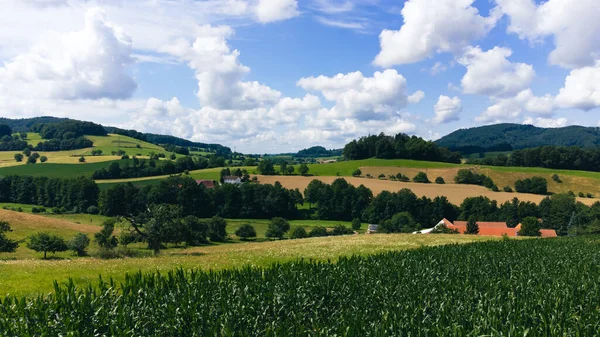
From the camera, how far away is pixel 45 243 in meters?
62.6

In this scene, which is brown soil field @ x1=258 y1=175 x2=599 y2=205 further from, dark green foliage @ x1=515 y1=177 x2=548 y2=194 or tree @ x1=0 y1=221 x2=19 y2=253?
tree @ x1=0 y1=221 x2=19 y2=253

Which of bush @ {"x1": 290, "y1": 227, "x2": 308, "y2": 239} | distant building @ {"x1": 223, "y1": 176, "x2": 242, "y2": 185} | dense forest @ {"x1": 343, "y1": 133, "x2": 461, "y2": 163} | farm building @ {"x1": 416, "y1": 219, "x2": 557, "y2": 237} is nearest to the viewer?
farm building @ {"x1": 416, "y1": 219, "x2": 557, "y2": 237}

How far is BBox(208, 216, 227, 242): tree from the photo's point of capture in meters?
90.5

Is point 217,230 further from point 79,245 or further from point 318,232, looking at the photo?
point 79,245

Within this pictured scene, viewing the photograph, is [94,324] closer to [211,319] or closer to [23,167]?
[211,319]

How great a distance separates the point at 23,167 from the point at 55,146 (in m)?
45.1

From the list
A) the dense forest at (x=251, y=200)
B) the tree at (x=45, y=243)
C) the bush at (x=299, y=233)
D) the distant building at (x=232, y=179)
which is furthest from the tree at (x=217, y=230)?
the distant building at (x=232, y=179)

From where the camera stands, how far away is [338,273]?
15.4m

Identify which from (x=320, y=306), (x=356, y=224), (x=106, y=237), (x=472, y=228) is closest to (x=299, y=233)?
(x=356, y=224)

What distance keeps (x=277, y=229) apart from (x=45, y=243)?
160 ft

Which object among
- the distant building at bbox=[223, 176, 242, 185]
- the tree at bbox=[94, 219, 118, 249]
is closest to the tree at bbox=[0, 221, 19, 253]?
the tree at bbox=[94, 219, 118, 249]

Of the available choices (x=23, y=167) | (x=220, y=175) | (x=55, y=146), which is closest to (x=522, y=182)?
(x=220, y=175)

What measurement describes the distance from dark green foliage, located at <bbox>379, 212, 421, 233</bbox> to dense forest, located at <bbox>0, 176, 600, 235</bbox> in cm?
28

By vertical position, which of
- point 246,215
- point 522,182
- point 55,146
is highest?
point 55,146
